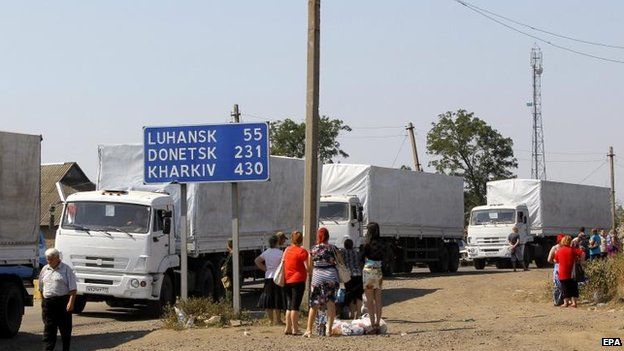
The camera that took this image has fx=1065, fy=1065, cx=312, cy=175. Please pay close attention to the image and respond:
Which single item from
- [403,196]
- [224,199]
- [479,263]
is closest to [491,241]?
[479,263]

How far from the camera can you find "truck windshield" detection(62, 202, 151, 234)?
2077 cm

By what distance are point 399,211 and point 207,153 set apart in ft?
62.4

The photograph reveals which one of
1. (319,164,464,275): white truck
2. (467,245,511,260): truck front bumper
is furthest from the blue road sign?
(467,245,511,260): truck front bumper

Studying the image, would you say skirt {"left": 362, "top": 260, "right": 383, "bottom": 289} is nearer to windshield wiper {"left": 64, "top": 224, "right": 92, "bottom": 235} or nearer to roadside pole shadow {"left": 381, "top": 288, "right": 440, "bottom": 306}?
windshield wiper {"left": 64, "top": 224, "right": 92, "bottom": 235}

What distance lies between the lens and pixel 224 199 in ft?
80.7

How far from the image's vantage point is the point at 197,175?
19312mm

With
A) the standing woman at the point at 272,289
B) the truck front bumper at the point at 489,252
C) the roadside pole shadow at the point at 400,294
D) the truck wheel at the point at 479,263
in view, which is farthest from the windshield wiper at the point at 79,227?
the truck wheel at the point at 479,263

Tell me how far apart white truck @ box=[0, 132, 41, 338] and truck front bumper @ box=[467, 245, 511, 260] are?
24816mm

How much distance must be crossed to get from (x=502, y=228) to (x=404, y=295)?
14415mm

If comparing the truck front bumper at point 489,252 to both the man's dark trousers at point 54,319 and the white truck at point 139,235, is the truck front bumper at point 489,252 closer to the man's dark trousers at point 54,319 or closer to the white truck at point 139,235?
the white truck at point 139,235

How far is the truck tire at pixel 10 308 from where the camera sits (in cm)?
1767

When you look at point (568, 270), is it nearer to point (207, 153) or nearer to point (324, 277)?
point (324, 277)

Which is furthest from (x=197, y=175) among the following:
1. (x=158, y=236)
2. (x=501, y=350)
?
(x=501, y=350)

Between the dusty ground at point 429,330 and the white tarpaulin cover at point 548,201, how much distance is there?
1939 centimetres
